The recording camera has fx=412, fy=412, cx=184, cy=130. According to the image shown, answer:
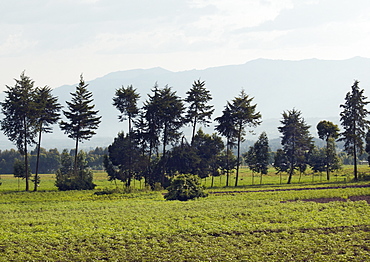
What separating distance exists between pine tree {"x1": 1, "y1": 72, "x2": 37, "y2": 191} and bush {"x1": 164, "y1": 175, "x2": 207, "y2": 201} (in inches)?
941

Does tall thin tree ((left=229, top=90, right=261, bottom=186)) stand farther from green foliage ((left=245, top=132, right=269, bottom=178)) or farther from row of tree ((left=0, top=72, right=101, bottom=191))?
row of tree ((left=0, top=72, right=101, bottom=191))

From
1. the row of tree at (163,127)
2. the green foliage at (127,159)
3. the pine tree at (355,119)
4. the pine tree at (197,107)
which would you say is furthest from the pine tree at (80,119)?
the pine tree at (355,119)

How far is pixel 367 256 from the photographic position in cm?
1784

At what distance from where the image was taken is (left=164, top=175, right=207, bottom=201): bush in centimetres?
4422

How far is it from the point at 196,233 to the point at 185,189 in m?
21.5

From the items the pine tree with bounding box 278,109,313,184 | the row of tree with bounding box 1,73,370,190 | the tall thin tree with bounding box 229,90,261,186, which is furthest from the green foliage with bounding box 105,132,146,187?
the pine tree with bounding box 278,109,313,184

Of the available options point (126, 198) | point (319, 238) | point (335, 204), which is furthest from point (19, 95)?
point (319, 238)

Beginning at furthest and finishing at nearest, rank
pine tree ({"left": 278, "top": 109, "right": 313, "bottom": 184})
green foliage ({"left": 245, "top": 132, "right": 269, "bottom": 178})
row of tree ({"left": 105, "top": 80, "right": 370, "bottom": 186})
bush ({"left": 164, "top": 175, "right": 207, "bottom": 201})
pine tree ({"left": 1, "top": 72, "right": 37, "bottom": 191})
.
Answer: green foliage ({"left": 245, "top": 132, "right": 269, "bottom": 178}) < pine tree ({"left": 278, "top": 109, "right": 313, "bottom": 184}) < row of tree ({"left": 105, "top": 80, "right": 370, "bottom": 186}) < pine tree ({"left": 1, "top": 72, "right": 37, "bottom": 191}) < bush ({"left": 164, "top": 175, "right": 207, "bottom": 201})

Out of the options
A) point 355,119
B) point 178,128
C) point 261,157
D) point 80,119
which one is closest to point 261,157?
point 261,157

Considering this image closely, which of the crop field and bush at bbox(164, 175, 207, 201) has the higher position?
bush at bbox(164, 175, 207, 201)

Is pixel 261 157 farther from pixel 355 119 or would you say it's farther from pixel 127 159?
pixel 127 159

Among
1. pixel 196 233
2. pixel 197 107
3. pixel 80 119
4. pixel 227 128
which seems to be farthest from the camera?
pixel 227 128

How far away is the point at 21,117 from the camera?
57438 millimetres

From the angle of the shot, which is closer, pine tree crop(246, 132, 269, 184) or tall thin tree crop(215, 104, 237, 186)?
tall thin tree crop(215, 104, 237, 186)
